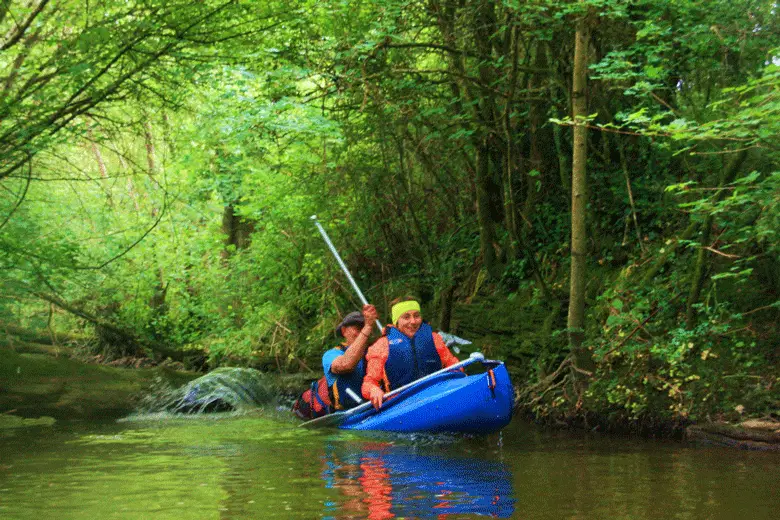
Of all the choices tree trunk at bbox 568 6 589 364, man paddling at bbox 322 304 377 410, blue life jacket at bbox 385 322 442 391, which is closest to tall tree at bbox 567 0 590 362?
tree trunk at bbox 568 6 589 364

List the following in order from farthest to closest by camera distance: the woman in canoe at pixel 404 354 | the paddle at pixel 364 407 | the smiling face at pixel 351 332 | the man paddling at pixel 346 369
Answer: the smiling face at pixel 351 332, the man paddling at pixel 346 369, the woman in canoe at pixel 404 354, the paddle at pixel 364 407

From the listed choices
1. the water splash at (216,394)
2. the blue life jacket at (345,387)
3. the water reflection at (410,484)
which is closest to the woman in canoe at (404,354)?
the blue life jacket at (345,387)

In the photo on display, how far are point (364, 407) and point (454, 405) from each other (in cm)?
126

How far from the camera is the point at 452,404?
25.4 ft

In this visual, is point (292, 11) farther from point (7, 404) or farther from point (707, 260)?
point (7, 404)

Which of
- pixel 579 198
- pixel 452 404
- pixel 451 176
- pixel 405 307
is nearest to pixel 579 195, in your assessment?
pixel 579 198

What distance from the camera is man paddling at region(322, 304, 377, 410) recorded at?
360 inches

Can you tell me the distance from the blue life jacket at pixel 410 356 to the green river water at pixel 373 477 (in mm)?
770

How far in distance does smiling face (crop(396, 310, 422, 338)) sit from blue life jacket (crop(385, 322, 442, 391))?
42 mm

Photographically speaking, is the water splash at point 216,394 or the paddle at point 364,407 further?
the water splash at point 216,394

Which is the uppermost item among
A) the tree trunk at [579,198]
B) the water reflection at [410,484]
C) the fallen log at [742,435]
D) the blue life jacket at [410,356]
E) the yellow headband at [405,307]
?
the tree trunk at [579,198]

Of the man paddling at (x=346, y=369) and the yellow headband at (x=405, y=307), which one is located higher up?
the yellow headband at (x=405, y=307)

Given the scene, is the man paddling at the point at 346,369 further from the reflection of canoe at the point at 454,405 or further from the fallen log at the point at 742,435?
the fallen log at the point at 742,435

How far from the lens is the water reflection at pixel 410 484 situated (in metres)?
4.57
